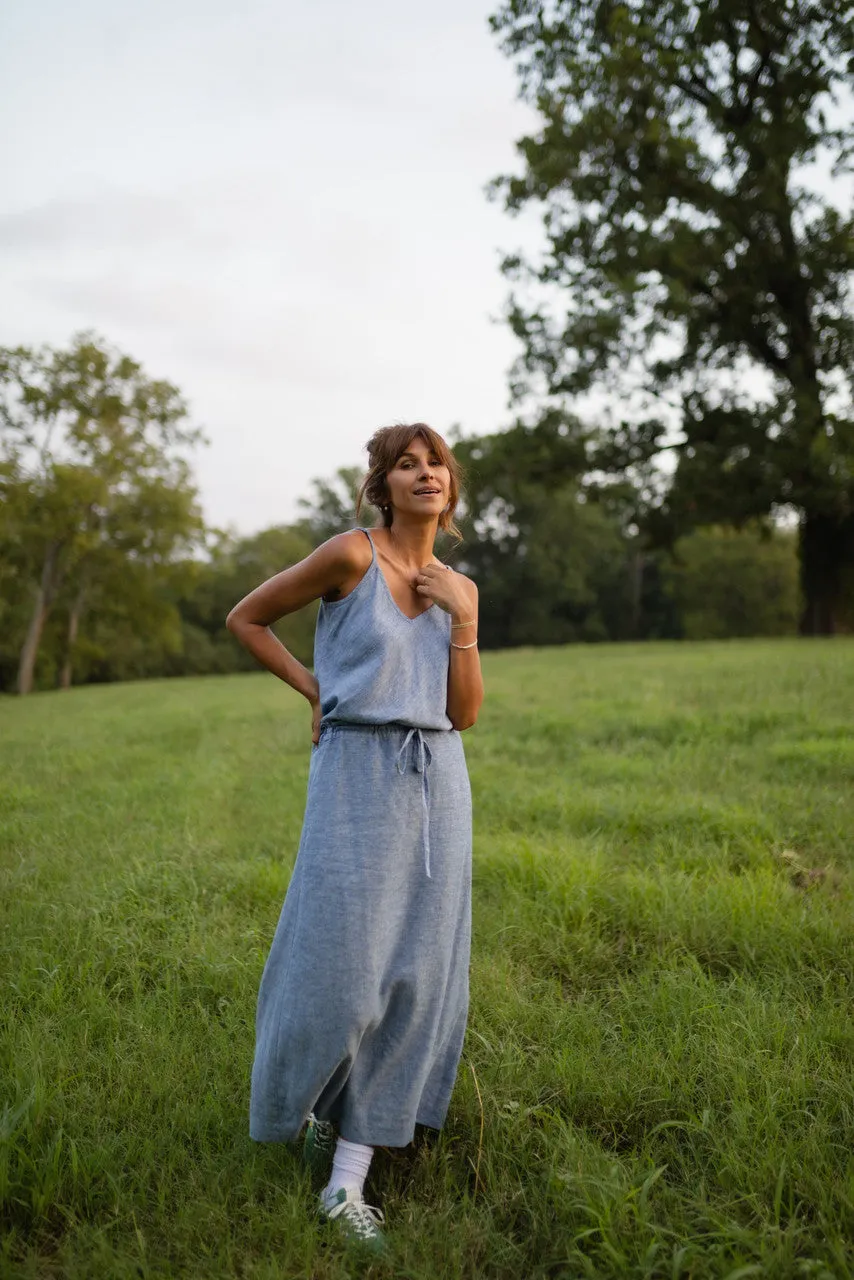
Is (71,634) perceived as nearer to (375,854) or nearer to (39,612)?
(39,612)

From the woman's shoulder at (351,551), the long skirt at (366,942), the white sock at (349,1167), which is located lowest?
the white sock at (349,1167)

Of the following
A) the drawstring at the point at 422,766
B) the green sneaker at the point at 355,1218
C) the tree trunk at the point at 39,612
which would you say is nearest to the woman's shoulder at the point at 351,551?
the drawstring at the point at 422,766

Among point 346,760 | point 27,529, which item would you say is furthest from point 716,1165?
point 27,529

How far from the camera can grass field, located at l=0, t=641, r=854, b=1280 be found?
93.2 inches

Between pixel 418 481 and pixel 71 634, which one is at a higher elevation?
pixel 418 481

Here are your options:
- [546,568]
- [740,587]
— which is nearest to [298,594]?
[546,568]

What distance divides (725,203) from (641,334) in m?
3.43

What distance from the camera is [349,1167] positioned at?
2.51 metres

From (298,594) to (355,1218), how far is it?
5.69ft

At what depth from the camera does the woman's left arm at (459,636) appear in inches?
105

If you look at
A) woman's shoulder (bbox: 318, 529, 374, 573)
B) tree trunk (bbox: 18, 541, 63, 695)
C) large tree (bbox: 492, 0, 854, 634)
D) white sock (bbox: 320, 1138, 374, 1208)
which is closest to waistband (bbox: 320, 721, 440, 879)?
woman's shoulder (bbox: 318, 529, 374, 573)

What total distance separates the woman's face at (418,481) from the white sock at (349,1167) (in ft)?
6.12

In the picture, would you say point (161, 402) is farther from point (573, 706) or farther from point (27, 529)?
point (573, 706)

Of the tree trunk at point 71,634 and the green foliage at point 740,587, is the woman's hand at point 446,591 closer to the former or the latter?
the tree trunk at point 71,634
